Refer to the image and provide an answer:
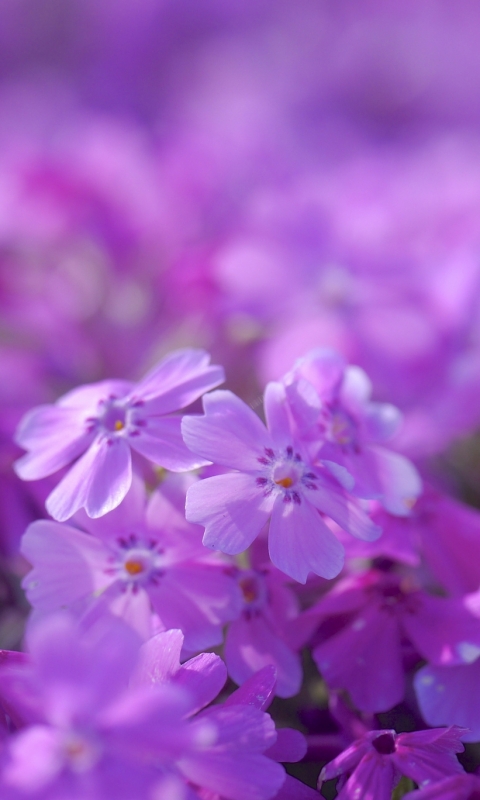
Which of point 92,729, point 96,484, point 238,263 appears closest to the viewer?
point 92,729

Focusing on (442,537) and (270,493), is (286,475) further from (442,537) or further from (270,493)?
(442,537)

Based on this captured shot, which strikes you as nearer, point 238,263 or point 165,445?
point 165,445

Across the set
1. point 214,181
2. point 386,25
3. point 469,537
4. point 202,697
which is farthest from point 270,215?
point 386,25

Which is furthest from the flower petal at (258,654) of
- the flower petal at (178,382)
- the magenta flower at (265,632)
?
the flower petal at (178,382)

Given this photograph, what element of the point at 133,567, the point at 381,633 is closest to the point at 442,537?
the point at 381,633

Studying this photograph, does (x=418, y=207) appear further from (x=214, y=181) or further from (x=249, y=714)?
(x=249, y=714)

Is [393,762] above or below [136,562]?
below
